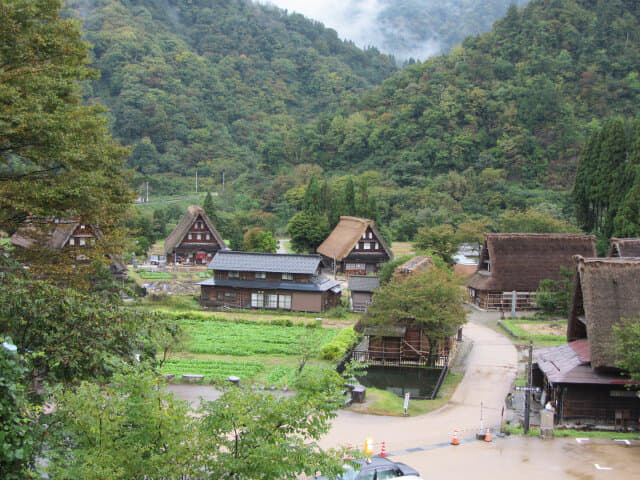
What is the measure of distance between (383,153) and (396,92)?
12400 millimetres

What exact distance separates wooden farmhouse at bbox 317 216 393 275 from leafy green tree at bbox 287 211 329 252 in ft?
9.76

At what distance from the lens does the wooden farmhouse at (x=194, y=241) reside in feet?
157

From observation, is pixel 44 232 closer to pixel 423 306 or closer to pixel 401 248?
pixel 423 306

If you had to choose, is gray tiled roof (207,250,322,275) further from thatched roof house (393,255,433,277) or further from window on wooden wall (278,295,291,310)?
thatched roof house (393,255,433,277)

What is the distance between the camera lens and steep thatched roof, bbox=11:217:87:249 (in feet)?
50.8

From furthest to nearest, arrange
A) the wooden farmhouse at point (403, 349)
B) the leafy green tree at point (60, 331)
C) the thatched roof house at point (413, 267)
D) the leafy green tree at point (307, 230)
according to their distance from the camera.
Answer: the leafy green tree at point (307, 230) < the thatched roof house at point (413, 267) < the wooden farmhouse at point (403, 349) < the leafy green tree at point (60, 331)

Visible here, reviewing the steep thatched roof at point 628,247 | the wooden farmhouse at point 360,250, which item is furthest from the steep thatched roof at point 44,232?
the steep thatched roof at point 628,247

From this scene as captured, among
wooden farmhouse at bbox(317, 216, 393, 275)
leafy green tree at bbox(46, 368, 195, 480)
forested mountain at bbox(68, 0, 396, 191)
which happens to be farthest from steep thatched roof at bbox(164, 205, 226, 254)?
leafy green tree at bbox(46, 368, 195, 480)

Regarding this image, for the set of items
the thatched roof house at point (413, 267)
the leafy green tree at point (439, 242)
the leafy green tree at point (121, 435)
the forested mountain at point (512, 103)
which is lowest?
the leafy green tree at point (121, 435)

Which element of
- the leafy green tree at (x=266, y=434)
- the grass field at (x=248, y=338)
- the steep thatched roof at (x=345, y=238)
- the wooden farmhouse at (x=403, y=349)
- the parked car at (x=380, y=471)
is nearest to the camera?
the leafy green tree at (x=266, y=434)

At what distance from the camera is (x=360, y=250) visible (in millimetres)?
44562

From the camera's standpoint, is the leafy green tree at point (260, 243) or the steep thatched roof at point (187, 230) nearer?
the leafy green tree at point (260, 243)

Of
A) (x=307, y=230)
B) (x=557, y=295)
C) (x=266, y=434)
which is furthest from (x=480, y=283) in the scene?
(x=266, y=434)

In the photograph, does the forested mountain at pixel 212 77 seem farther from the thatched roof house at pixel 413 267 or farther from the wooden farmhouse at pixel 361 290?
the thatched roof house at pixel 413 267
